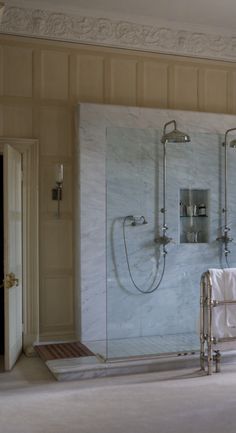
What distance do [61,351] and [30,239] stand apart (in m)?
1.18

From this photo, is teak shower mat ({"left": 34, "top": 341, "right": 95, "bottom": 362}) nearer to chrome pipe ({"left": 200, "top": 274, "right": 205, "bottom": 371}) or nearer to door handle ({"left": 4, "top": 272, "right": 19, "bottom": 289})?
door handle ({"left": 4, "top": 272, "right": 19, "bottom": 289})

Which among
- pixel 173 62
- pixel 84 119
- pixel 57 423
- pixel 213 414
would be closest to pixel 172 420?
pixel 213 414

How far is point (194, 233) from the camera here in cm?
587

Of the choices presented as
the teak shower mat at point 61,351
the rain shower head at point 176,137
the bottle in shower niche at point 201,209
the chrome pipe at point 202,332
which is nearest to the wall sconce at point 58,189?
the rain shower head at point 176,137

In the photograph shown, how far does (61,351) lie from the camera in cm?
487

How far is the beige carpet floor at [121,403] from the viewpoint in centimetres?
323

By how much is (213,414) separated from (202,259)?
258cm

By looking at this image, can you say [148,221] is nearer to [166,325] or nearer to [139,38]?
[166,325]

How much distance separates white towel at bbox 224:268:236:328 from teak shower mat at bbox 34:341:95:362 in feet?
4.40

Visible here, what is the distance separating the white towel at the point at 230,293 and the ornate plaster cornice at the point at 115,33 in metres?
2.77

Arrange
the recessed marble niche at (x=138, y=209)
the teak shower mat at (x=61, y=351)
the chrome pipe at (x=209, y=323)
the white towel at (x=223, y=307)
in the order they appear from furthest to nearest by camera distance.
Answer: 1. the recessed marble niche at (x=138, y=209)
2. the teak shower mat at (x=61, y=351)
3. the white towel at (x=223, y=307)
4. the chrome pipe at (x=209, y=323)

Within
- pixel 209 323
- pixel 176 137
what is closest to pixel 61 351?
pixel 209 323

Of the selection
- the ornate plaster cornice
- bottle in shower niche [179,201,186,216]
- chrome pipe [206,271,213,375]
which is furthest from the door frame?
chrome pipe [206,271,213,375]

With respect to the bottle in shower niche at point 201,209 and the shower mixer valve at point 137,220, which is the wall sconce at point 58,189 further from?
the bottle in shower niche at point 201,209
